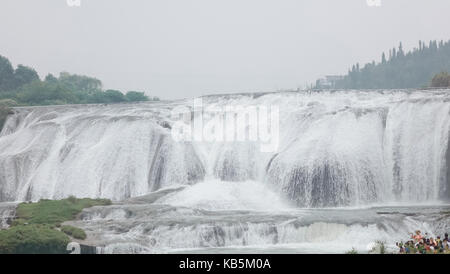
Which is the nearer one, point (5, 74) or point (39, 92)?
point (39, 92)

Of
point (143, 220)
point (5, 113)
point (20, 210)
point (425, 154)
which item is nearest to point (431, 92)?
point (425, 154)

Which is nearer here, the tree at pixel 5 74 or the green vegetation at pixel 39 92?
the green vegetation at pixel 39 92

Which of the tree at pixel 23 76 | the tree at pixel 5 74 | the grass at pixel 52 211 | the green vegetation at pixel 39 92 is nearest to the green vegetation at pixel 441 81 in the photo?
the grass at pixel 52 211

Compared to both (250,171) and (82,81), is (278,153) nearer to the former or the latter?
(250,171)

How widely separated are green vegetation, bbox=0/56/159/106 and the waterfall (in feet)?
71.5

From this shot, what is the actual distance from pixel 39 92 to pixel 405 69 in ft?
182

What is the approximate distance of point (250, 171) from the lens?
37844 mm

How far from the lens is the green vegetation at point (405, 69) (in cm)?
10319

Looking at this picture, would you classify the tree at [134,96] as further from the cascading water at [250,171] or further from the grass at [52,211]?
the grass at [52,211]

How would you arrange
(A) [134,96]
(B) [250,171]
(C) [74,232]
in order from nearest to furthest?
(C) [74,232]
(B) [250,171]
(A) [134,96]

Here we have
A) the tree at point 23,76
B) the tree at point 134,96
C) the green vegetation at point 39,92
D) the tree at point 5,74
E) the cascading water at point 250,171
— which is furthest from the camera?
the tree at point 23,76

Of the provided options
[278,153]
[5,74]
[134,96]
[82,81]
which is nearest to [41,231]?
[278,153]

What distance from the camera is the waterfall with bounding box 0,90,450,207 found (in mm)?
34500

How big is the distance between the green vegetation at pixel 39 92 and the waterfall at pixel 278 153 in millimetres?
21783
